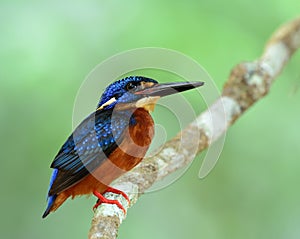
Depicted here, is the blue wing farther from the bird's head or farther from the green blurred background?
the green blurred background

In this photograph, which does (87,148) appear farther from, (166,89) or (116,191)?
(166,89)

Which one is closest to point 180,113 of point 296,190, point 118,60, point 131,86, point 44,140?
point 118,60

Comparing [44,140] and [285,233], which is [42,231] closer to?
[44,140]

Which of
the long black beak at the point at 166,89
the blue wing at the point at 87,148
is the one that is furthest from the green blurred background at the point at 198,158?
the long black beak at the point at 166,89

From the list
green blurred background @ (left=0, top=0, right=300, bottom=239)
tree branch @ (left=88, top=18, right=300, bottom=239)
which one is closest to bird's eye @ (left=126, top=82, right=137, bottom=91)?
tree branch @ (left=88, top=18, right=300, bottom=239)

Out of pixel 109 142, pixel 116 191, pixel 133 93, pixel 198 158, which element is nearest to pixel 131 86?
pixel 133 93

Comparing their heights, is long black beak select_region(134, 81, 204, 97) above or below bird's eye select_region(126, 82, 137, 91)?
below

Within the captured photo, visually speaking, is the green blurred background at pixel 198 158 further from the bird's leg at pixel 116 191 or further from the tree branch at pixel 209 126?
the bird's leg at pixel 116 191
